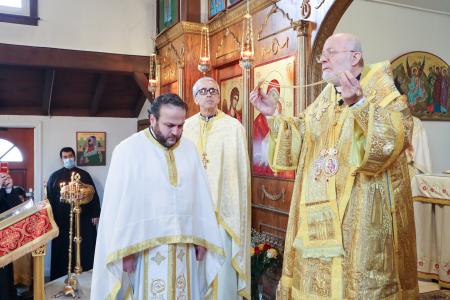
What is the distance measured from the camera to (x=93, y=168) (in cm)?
828

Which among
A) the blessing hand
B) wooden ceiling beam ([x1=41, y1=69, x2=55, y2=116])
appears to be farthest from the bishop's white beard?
wooden ceiling beam ([x1=41, y1=69, x2=55, y2=116])

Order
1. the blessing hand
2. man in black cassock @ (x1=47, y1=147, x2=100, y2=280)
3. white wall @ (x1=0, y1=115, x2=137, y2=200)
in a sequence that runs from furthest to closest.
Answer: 1. white wall @ (x1=0, y1=115, x2=137, y2=200)
2. man in black cassock @ (x1=47, y1=147, x2=100, y2=280)
3. the blessing hand

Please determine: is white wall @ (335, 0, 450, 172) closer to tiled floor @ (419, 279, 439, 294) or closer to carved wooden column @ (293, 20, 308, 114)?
carved wooden column @ (293, 20, 308, 114)

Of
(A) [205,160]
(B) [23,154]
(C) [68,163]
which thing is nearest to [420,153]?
(A) [205,160]

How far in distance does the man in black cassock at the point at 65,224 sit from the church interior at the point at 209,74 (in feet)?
2.08

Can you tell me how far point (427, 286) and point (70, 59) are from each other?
5708 millimetres

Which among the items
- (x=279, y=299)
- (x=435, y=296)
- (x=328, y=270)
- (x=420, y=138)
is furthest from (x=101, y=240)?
(x=420, y=138)

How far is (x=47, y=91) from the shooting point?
755 cm

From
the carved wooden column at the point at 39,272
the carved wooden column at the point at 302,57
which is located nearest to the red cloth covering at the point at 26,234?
the carved wooden column at the point at 39,272

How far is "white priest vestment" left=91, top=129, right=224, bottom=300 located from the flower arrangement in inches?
64.2

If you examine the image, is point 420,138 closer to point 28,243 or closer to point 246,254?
point 246,254

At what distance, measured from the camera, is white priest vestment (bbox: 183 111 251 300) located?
148 inches

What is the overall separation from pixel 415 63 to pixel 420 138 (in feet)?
3.65

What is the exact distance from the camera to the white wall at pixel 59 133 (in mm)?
7820
